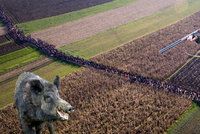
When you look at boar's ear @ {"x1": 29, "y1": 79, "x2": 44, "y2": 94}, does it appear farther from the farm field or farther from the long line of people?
the long line of people

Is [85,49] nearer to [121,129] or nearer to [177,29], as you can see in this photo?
[177,29]

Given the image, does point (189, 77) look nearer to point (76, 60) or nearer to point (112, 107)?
point (112, 107)

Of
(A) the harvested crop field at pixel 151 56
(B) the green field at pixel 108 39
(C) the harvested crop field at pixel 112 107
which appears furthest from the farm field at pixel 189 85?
(B) the green field at pixel 108 39

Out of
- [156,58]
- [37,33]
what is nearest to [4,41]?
[37,33]

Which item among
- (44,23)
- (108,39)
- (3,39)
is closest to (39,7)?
(44,23)

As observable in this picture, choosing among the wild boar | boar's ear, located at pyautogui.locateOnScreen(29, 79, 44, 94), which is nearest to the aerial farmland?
the wild boar

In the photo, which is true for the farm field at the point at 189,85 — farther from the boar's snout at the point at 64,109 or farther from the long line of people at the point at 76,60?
the boar's snout at the point at 64,109
